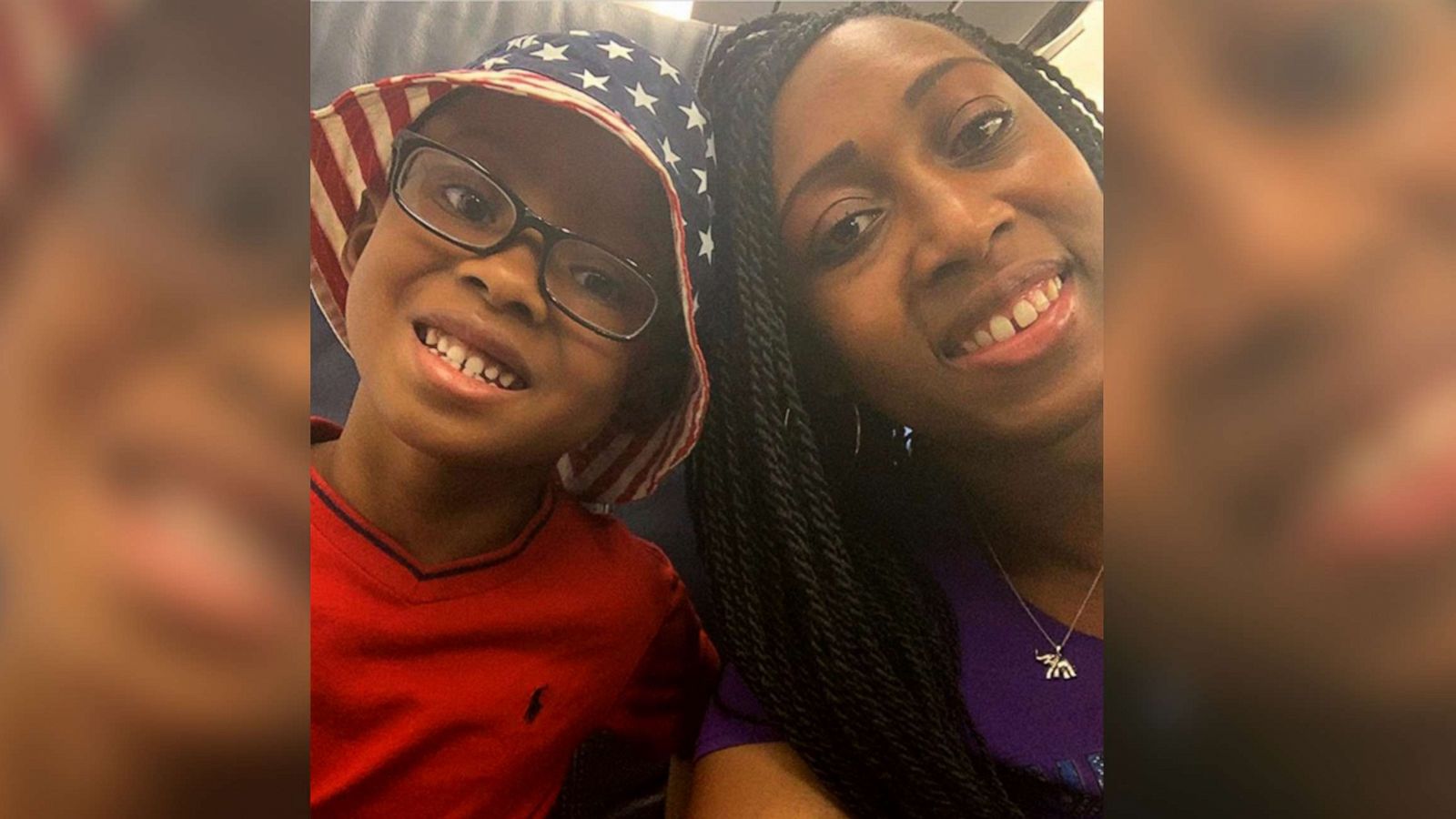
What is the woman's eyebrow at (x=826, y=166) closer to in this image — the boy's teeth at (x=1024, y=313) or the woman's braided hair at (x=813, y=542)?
the woman's braided hair at (x=813, y=542)

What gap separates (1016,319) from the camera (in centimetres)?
40

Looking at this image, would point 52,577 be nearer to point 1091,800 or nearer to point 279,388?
point 279,388

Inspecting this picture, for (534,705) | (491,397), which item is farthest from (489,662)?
(491,397)

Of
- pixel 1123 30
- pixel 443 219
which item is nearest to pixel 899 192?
pixel 1123 30

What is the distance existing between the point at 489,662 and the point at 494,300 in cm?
19

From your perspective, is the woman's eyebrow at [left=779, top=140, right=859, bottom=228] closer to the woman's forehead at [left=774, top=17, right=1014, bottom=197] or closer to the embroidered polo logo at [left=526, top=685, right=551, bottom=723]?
the woman's forehead at [left=774, top=17, right=1014, bottom=197]

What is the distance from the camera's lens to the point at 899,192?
1.37ft

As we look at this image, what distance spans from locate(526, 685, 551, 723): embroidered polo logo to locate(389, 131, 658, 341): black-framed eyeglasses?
7.8 inches

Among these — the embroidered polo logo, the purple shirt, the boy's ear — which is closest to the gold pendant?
the purple shirt

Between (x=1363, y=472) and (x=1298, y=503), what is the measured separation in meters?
0.02

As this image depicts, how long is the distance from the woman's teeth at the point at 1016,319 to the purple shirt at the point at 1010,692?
0.13 metres

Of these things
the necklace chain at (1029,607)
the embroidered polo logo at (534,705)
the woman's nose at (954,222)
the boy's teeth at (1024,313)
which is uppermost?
the woman's nose at (954,222)

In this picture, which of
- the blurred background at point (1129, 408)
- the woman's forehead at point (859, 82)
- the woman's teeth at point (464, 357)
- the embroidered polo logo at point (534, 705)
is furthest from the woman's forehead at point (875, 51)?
the embroidered polo logo at point (534, 705)

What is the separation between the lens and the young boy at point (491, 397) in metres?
0.39
